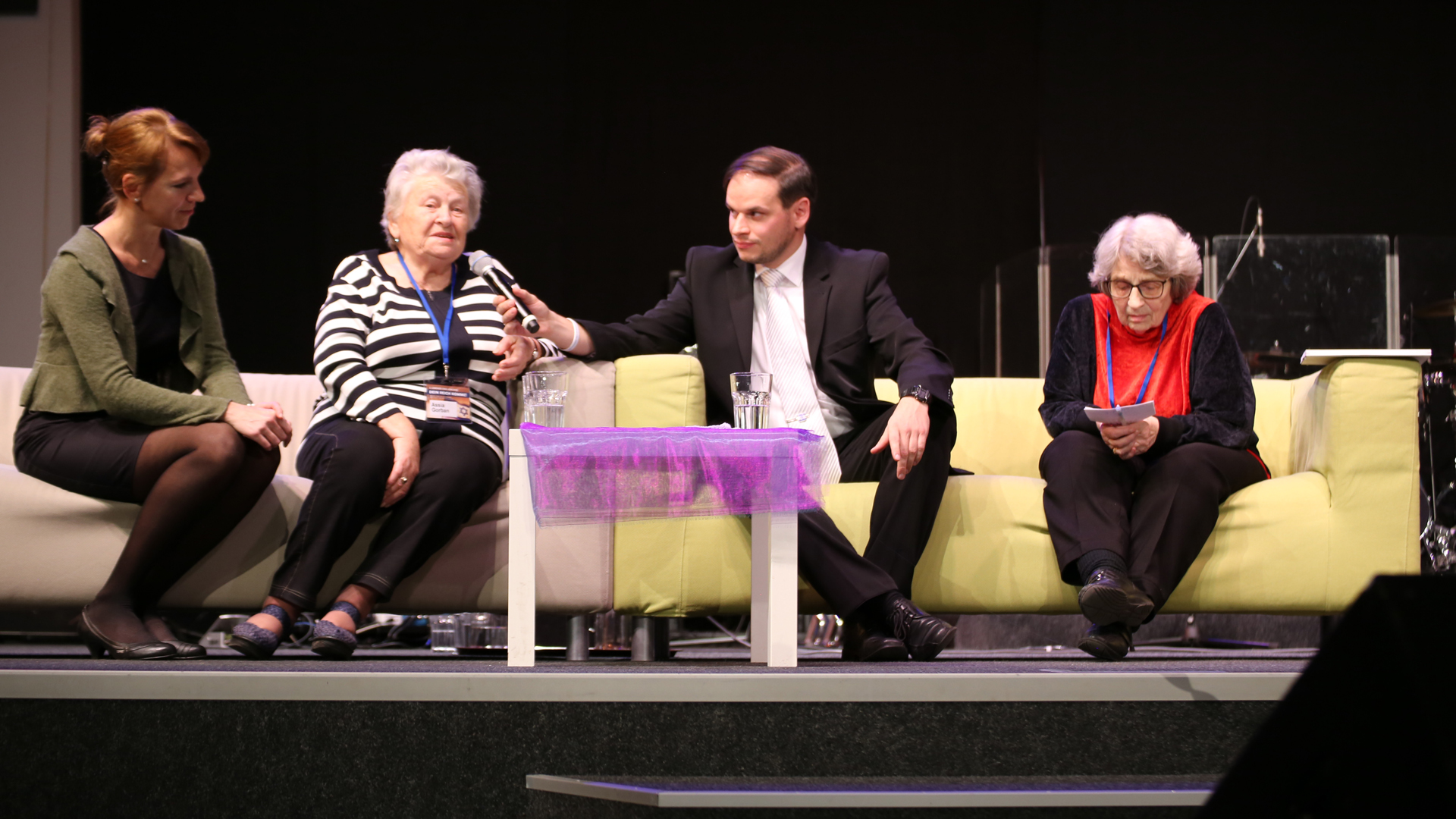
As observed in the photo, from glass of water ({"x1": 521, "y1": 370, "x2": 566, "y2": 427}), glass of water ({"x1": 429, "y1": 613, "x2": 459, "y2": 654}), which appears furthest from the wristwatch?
glass of water ({"x1": 429, "y1": 613, "x2": 459, "y2": 654})

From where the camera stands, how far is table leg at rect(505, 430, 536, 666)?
2141 mm

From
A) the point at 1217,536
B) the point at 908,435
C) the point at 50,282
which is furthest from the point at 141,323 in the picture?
the point at 1217,536

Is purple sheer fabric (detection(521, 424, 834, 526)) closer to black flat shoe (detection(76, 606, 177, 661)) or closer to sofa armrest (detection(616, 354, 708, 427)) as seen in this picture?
sofa armrest (detection(616, 354, 708, 427))

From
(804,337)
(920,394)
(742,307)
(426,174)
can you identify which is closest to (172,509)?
(426,174)

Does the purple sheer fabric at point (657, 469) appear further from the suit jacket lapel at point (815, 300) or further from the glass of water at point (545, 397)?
the suit jacket lapel at point (815, 300)

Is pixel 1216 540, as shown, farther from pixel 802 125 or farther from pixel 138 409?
pixel 802 125

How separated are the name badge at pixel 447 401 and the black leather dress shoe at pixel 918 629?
3.27ft

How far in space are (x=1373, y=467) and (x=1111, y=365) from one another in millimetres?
584

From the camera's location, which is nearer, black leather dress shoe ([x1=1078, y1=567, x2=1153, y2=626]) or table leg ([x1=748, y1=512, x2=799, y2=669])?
table leg ([x1=748, y1=512, x2=799, y2=669])

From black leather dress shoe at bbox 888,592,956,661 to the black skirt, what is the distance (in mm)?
1536

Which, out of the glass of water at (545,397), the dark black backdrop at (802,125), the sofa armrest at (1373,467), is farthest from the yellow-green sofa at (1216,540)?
the dark black backdrop at (802,125)

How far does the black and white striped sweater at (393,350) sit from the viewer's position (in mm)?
2557

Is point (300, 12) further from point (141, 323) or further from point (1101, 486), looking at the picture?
point (1101, 486)

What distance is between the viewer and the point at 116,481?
7.91 feet
